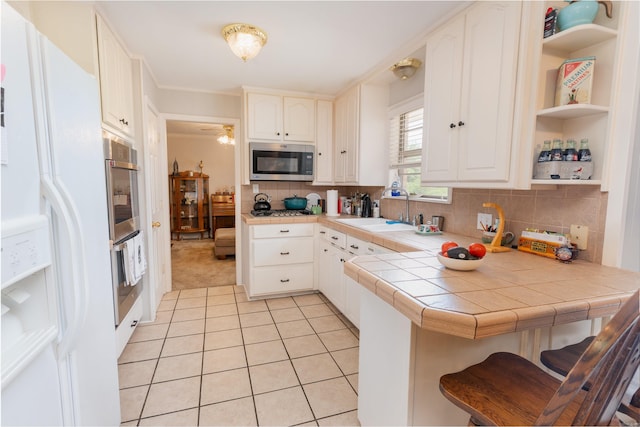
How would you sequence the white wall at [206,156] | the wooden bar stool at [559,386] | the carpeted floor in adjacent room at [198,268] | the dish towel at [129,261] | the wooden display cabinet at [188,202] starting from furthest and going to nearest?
the white wall at [206,156] < the wooden display cabinet at [188,202] < the carpeted floor in adjacent room at [198,268] < the dish towel at [129,261] < the wooden bar stool at [559,386]

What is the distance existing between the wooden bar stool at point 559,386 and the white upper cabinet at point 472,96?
36.6 inches

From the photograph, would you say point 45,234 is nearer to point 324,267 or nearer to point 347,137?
point 324,267

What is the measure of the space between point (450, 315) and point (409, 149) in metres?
2.28

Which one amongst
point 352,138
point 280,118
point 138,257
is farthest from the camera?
point 280,118

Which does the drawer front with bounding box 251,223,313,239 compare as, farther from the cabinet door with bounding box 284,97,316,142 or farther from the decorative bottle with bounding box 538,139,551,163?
the decorative bottle with bounding box 538,139,551,163

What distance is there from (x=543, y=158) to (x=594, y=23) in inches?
25.3

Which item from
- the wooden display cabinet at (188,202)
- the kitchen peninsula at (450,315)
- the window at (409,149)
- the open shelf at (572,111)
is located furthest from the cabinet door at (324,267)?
the wooden display cabinet at (188,202)

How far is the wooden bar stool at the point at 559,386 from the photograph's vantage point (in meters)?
0.60

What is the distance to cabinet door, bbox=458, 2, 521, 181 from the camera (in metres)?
1.47

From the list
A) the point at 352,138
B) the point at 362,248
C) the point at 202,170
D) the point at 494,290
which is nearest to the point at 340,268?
the point at 362,248

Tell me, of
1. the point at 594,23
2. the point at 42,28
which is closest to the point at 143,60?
the point at 42,28

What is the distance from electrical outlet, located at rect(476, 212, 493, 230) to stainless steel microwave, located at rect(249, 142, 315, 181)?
203 cm

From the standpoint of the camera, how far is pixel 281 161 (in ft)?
11.2

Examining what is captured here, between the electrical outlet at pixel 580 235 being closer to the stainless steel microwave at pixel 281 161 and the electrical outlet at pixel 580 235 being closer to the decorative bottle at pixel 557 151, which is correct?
the decorative bottle at pixel 557 151
